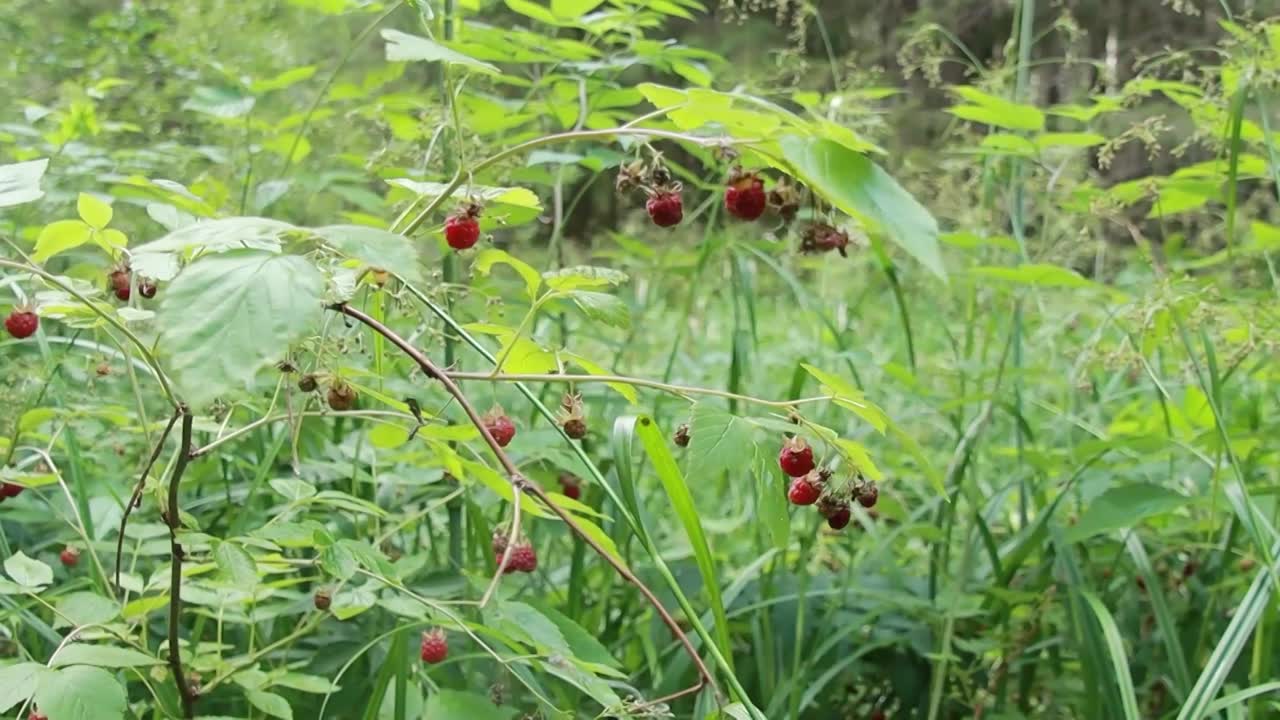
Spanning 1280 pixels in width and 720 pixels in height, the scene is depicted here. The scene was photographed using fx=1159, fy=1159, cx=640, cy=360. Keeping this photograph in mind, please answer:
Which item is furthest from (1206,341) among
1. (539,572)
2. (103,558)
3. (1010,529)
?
(103,558)

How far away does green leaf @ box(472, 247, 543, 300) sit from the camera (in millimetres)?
1052

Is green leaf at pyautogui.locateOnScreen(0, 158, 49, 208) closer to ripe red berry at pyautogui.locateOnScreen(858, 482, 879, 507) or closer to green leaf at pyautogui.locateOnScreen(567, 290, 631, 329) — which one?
green leaf at pyautogui.locateOnScreen(567, 290, 631, 329)

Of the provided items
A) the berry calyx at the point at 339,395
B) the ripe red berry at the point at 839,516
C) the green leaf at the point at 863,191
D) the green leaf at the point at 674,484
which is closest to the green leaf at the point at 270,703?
the berry calyx at the point at 339,395

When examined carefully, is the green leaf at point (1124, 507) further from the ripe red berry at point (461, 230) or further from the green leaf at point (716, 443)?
the ripe red berry at point (461, 230)

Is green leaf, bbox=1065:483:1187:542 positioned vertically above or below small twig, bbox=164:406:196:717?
below

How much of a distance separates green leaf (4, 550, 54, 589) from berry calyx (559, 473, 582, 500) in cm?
88

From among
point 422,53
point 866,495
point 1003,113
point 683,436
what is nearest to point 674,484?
point 683,436

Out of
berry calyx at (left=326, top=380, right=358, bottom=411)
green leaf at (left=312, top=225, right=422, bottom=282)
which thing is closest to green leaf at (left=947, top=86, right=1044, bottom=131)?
berry calyx at (left=326, top=380, right=358, bottom=411)

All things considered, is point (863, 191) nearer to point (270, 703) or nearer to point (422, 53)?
point (422, 53)

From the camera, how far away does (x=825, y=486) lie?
3.49 feet

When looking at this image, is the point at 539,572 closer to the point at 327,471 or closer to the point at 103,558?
the point at 327,471

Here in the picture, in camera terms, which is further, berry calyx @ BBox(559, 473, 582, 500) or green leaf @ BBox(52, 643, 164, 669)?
berry calyx @ BBox(559, 473, 582, 500)

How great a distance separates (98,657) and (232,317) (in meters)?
0.51

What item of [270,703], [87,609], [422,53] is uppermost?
[422,53]
